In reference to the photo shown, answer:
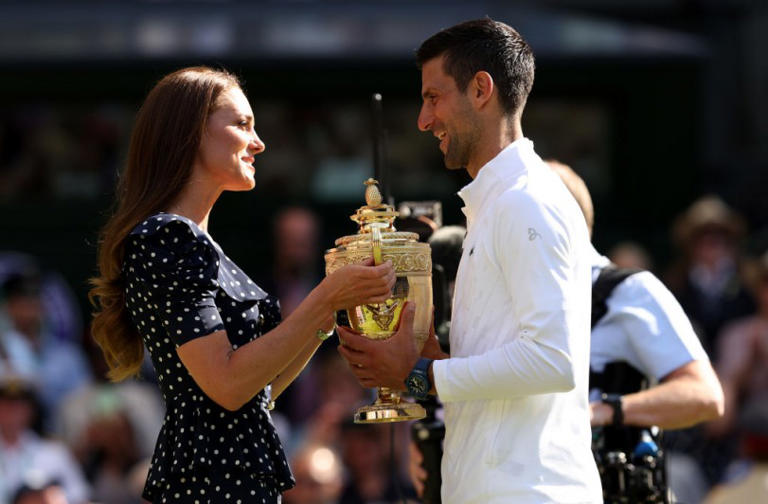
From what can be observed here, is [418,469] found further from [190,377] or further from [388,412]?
[190,377]

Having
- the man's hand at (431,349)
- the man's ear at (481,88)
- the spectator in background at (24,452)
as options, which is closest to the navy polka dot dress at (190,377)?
the man's hand at (431,349)

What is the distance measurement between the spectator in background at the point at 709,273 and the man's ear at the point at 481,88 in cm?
523

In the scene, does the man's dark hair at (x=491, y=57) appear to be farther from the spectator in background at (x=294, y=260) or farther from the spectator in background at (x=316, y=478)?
the spectator in background at (x=294, y=260)

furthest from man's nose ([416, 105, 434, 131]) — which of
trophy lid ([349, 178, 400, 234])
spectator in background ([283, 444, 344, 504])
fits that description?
spectator in background ([283, 444, 344, 504])

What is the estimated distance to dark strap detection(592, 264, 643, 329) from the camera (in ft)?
15.8

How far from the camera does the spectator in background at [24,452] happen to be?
770 cm

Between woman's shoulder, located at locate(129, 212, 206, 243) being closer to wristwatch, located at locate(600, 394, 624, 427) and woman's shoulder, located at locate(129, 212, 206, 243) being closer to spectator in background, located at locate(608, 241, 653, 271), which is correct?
wristwatch, located at locate(600, 394, 624, 427)

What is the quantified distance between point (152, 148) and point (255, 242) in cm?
636

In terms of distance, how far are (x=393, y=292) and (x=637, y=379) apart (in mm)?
1270

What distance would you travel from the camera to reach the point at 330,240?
10.2 metres

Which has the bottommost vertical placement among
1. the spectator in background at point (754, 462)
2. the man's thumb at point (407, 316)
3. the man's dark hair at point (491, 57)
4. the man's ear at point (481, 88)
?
the spectator in background at point (754, 462)

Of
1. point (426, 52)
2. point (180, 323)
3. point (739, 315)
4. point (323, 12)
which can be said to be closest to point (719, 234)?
point (739, 315)

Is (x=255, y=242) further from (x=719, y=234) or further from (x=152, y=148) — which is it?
(x=152, y=148)

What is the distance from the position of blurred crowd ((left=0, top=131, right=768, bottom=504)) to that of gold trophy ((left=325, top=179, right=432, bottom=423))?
3.03 meters
